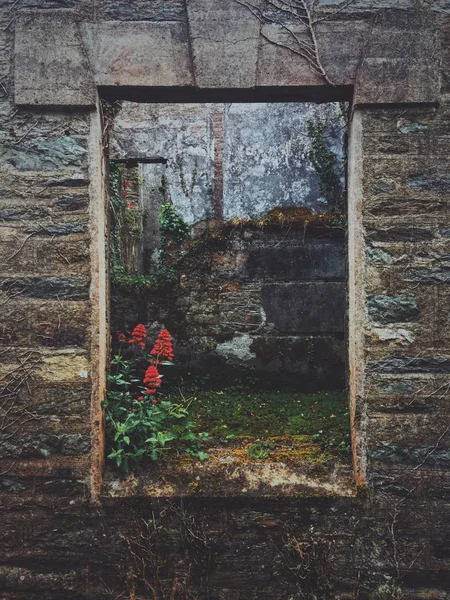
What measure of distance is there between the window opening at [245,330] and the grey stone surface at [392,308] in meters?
0.80

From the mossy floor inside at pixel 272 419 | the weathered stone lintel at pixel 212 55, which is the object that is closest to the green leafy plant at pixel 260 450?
the mossy floor inside at pixel 272 419

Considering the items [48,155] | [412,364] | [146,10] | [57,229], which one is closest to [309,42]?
[146,10]

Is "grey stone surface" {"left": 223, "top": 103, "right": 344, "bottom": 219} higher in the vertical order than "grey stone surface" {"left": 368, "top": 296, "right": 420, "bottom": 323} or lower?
higher

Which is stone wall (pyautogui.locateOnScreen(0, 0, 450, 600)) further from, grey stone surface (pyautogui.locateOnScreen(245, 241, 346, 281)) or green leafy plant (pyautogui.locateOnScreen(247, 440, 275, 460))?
grey stone surface (pyautogui.locateOnScreen(245, 241, 346, 281))

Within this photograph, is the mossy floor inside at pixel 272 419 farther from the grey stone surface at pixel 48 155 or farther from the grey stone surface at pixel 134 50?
the grey stone surface at pixel 134 50

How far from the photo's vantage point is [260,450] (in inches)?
133

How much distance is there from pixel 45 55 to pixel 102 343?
5.35ft

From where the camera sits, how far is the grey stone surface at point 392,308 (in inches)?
125

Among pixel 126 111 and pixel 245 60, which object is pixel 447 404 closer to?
pixel 245 60

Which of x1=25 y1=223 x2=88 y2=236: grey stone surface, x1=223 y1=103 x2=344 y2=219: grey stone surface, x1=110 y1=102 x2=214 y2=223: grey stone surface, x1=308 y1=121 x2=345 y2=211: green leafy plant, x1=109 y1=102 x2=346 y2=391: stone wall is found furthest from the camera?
x1=110 y1=102 x2=214 y2=223: grey stone surface

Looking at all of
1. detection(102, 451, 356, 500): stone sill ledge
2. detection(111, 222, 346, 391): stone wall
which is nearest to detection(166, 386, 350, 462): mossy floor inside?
detection(102, 451, 356, 500): stone sill ledge

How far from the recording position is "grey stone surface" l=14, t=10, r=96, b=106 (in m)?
3.18

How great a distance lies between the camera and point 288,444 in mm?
3529

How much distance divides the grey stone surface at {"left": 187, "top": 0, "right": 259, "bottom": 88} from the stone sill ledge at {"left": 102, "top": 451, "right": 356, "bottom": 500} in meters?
2.15
